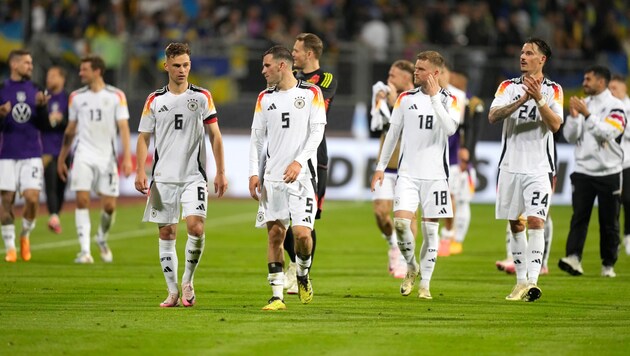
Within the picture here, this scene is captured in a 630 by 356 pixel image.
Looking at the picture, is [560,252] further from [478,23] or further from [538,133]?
[478,23]

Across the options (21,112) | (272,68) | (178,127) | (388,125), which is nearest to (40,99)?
(21,112)

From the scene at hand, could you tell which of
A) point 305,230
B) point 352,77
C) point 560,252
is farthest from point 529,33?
point 305,230

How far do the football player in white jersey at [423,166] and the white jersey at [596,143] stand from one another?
3139mm

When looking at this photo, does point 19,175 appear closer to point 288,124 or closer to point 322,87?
point 322,87

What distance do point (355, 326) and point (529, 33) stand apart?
20.6 meters

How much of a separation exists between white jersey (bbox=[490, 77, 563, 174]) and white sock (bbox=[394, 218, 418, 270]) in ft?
3.91

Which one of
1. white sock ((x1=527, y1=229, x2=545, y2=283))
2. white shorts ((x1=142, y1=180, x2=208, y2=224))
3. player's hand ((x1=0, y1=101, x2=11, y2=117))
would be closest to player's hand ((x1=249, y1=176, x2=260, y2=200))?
white shorts ((x1=142, y1=180, x2=208, y2=224))

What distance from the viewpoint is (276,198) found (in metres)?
11.2

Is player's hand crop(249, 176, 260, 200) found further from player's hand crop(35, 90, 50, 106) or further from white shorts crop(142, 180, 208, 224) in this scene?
player's hand crop(35, 90, 50, 106)

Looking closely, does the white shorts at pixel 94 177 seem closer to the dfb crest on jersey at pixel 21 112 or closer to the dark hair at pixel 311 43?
the dfb crest on jersey at pixel 21 112

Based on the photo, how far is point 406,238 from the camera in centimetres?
1243

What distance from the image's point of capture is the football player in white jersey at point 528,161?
1206cm

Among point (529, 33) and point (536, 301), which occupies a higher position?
point (529, 33)

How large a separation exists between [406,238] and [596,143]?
150 inches
